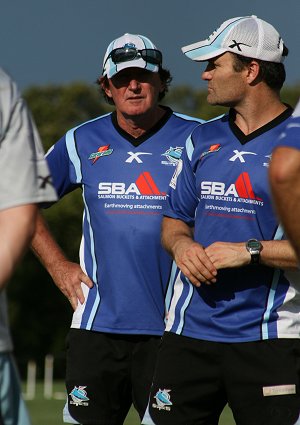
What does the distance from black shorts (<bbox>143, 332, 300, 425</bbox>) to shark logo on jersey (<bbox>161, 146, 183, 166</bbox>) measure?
1.14 m

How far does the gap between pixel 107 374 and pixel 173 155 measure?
1.27 m

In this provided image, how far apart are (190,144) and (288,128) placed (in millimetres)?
2519

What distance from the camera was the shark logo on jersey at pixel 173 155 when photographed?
7.09 meters

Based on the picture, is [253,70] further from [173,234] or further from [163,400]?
[163,400]

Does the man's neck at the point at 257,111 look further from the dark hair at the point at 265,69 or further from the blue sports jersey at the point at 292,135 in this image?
the blue sports jersey at the point at 292,135

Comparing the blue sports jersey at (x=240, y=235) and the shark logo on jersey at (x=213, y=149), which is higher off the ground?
the shark logo on jersey at (x=213, y=149)

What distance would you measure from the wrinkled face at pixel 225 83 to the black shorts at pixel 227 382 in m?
1.20

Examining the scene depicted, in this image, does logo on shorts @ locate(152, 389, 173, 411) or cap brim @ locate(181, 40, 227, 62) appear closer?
logo on shorts @ locate(152, 389, 173, 411)

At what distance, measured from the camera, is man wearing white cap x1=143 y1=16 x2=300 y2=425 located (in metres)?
6.09

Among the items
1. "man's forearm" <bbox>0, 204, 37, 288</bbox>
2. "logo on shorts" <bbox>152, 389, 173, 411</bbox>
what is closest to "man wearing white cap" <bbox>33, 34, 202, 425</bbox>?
"logo on shorts" <bbox>152, 389, 173, 411</bbox>

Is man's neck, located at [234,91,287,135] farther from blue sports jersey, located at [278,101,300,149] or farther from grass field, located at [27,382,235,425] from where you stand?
grass field, located at [27,382,235,425]

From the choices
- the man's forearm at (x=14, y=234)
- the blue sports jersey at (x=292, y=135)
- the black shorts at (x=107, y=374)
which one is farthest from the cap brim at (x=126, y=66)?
the man's forearm at (x=14, y=234)

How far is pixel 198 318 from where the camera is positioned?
20.6ft

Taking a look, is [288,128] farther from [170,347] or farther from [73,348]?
[73,348]
